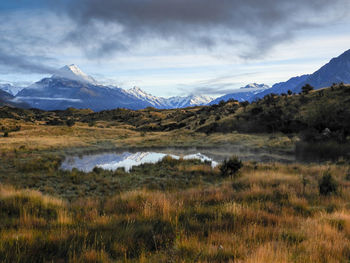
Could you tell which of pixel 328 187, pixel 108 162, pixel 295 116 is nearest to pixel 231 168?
pixel 328 187

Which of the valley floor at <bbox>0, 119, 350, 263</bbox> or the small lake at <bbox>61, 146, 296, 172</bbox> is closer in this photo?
the valley floor at <bbox>0, 119, 350, 263</bbox>

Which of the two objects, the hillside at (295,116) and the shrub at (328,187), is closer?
the shrub at (328,187)

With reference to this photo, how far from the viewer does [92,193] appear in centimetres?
1205

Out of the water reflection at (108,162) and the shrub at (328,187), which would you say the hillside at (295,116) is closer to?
the water reflection at (108,162)

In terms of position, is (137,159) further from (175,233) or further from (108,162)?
(175,233)

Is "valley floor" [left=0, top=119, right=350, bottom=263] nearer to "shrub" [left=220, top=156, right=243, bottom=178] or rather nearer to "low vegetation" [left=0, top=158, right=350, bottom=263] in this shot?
"low vegetation" [left=0, top=158, right=350, bottom=263]

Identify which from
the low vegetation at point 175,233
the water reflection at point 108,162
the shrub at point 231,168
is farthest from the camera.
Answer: the water reflection at point 108,162

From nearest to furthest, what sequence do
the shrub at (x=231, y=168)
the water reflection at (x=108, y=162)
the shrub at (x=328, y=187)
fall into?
the shrub at (x=328, y=187)
the shrub at (x=231, y=168)
the water reflection at (x=108, y=162)

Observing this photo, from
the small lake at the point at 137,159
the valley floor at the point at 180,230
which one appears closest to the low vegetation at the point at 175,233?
the valley floor at the point at 180,230

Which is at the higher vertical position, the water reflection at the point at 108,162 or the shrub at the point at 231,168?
the shrub at the point at 231,168


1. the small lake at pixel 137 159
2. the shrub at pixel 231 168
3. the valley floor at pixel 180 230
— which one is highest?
the valley floor at pixel 180 230

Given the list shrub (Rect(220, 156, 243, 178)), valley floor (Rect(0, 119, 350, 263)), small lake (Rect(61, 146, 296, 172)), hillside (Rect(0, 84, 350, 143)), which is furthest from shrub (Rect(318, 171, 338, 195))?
hillside (Rect(0, 84, 350, 143))

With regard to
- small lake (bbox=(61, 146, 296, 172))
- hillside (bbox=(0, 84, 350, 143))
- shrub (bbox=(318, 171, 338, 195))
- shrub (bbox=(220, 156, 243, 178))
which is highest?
hillside (bbox=(0, 84, 350, 143))

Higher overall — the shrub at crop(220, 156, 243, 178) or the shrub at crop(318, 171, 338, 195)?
the shrub at crop(318, 171, 338, 195)
